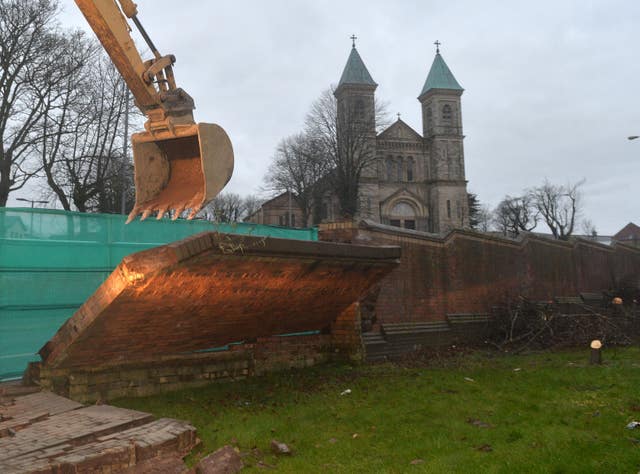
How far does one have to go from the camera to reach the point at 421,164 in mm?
61656

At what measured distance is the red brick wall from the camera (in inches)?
490

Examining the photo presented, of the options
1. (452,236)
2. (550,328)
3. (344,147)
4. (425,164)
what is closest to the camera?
(550,328)

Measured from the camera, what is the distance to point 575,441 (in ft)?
17.0

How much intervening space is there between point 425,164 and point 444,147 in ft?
9.54

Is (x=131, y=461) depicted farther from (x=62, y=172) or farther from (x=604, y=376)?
(x=62, y=172)

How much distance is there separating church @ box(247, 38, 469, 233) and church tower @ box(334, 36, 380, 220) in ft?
0.35

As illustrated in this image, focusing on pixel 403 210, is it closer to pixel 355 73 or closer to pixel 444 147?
pixel 444 147

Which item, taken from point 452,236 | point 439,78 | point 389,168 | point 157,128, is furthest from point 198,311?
point 439,78

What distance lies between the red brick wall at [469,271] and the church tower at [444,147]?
1463 inches

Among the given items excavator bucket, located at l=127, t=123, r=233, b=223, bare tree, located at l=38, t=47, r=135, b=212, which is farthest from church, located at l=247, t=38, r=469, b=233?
excavator bucket, located at l=127, t=123, r=233, b=223

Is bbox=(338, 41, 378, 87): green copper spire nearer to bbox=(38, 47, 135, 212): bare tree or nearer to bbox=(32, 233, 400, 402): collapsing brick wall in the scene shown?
bbox=(38, 47, 135, 212): bare tree

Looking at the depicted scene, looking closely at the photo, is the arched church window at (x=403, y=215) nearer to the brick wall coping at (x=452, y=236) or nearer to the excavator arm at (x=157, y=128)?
the brick wall coping at (x=452, y=236)

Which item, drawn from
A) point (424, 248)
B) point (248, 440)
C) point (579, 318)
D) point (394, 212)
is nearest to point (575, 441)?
point (248, 440)

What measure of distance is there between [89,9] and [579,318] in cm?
1332
